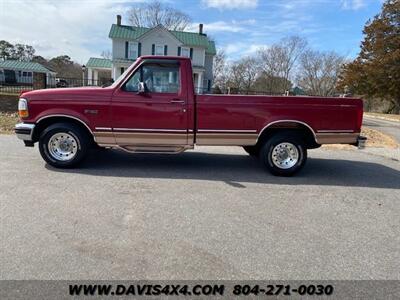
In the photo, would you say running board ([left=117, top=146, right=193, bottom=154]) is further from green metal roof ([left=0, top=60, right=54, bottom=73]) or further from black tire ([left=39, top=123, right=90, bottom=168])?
green metal roof ([left=0, top=60, right=54, bottom=73])

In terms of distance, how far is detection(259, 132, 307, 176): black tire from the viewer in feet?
22.8

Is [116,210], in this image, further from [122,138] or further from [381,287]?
[381,287]

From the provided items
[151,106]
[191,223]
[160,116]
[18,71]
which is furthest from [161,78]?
[18,71]

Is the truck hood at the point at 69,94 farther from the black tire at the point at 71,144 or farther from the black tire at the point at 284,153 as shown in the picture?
the black tire at the point at 284,153

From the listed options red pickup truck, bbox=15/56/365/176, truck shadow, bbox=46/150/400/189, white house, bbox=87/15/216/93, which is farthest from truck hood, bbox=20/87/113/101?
white house, bbox=87/15/216/93

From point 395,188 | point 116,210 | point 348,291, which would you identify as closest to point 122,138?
point 116,210

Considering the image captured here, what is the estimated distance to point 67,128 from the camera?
6648 millimetres

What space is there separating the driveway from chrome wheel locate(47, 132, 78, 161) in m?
0.31

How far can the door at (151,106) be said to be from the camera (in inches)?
260

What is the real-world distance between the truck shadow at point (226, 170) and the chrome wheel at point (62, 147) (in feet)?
0.90

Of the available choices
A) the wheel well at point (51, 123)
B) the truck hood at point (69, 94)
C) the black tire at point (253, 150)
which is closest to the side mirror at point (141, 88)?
the truck hood at point (69, 94)

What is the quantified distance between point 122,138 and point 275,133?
9.76 ft

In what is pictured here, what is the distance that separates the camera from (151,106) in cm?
661

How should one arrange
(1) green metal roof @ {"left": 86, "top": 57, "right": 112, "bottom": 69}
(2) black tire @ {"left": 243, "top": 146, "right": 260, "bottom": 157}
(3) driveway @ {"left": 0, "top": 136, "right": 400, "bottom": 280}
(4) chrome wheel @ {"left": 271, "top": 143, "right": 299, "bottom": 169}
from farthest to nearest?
1. (1) green metal roof @ {"left": 86, "top": 57, "right": 112, "bottom": 69}
2. (2) black tire @ {"left": 243, "top": 146, "right": 260, "bottom": 157}
3. (4) chrome wheel @ {"left": 271, "top": 143, "right": 299, "bottom": 169}
4. (3) driveway @ {"left": 0, "top": 136, "right": 400, "bottom": 280}
